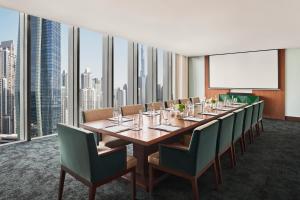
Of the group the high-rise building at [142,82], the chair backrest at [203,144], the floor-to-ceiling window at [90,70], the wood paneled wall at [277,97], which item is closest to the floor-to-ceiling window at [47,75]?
Answer: the floor-to-ceiling window at [90,70]

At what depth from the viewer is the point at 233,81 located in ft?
25.3

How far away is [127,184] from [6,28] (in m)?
3.72

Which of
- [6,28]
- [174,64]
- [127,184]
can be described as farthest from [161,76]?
[127,184]

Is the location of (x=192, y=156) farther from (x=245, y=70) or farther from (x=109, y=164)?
(x=245, y=70)

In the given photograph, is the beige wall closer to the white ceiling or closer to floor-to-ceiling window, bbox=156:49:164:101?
floor-to-ceiling window, bbox=156:49:164:101

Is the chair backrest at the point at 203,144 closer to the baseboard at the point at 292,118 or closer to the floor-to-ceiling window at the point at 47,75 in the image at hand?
the floor-to-ceiling window at the point at 47,75

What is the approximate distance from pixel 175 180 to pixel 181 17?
294 cm

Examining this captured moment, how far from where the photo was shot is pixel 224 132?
7.84 ft

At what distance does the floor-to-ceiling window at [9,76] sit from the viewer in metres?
3.77

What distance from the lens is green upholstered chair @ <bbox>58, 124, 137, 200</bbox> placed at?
1605mm

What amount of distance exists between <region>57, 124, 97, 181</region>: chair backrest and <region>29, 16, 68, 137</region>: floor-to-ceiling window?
8.16 ft

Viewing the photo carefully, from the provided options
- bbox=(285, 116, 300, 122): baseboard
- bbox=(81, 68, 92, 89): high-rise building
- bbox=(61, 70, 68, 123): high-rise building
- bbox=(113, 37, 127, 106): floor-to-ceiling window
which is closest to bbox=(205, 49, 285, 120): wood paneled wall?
bbox=(285, 116, 300, 122): baseboard

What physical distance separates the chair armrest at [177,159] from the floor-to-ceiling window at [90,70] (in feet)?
11.0

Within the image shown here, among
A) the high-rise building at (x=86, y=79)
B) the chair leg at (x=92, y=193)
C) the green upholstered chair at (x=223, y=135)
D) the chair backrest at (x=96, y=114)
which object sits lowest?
the chair leg at (x=92, y=193)
